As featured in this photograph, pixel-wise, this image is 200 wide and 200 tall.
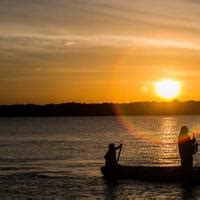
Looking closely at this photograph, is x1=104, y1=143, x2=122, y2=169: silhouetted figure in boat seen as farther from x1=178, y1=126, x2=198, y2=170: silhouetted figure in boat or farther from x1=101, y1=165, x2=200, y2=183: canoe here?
x1=178, y1=126, x2=198, y2=170: silhouetted figure in boat

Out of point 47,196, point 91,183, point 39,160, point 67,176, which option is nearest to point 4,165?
point 39,160

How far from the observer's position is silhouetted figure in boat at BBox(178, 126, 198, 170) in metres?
26.2

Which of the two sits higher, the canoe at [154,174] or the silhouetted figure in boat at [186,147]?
the silhouetted figure in boat at [186,147]

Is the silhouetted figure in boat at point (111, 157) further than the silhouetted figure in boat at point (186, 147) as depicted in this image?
Yes

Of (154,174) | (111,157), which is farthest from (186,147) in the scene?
(111,157)

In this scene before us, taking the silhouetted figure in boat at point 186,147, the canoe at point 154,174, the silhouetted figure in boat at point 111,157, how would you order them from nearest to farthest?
1. the silhouetted figure in boat at point 186,147
2. the canoe at point 154,174
3. the silhouetted figure in boat at point 111,157

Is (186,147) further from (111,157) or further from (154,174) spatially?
(111,157)

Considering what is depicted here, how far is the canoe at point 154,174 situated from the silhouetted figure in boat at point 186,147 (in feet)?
1.40

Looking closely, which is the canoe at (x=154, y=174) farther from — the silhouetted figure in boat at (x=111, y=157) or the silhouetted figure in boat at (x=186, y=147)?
the silhouetted figure in boat at (x=186, y=147)

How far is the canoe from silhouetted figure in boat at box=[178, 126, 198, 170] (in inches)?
16.8

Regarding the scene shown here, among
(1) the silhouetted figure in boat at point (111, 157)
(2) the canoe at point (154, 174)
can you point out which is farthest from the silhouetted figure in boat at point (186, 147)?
(1) the silhouetted figure in boat at point (111, 157)

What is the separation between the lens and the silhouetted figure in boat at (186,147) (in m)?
26.2

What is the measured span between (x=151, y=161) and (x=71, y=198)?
745 inches

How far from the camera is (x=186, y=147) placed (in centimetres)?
2700
